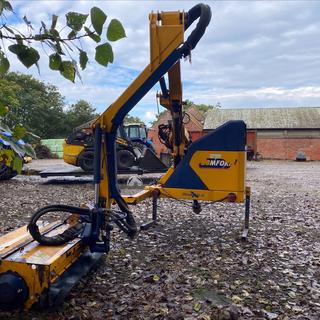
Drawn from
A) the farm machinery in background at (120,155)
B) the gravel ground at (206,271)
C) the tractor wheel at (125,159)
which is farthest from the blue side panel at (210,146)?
the tractor wheel at (125,159)

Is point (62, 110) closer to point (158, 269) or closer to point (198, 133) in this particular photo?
point (198, 133)

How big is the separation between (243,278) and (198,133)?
3179 centimetres

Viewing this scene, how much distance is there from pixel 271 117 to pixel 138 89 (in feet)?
125

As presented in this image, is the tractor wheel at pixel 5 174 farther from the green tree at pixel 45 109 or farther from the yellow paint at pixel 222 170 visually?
the green tree at pixel 45 109

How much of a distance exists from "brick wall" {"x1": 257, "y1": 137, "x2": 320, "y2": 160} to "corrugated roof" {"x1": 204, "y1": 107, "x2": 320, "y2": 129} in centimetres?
157

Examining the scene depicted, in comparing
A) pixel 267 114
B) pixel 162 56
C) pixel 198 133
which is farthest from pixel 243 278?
pixel 267 114

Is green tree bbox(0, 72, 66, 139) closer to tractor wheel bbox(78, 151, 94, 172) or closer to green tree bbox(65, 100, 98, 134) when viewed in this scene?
green tree bbox(65, 100, 98, 134)

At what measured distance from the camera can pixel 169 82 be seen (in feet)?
22.6

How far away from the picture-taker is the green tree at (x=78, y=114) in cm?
4897

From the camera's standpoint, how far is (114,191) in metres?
4.61

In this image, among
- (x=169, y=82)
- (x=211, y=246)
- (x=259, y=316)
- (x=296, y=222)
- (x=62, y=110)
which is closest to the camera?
(x=259, y=316)

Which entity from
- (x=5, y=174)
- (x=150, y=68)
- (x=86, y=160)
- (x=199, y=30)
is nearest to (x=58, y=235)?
(x=150, y=68)

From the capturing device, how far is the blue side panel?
19.5ft

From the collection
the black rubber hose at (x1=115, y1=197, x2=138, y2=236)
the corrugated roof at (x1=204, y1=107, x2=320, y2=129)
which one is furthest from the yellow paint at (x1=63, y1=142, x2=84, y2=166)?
the corrugated roof at (x1=204, y1=107, x2=320, y2=129)
